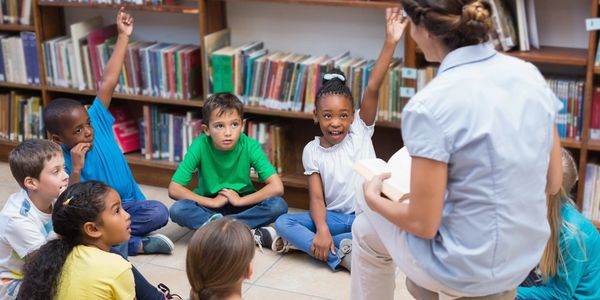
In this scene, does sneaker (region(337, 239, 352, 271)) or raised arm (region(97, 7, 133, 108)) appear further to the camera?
raised arm (region(97, 7, 133, 108))

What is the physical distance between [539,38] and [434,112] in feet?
6.22

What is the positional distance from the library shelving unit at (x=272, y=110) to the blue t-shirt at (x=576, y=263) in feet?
3.33

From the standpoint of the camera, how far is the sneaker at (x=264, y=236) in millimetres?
3223

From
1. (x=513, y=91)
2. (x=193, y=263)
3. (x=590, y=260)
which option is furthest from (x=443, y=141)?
(x=590, y=260)

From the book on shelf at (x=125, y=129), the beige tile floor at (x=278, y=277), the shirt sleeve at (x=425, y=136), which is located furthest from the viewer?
the book on shelf at (x=125, y=129)

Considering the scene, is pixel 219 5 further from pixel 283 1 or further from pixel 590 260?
pixel 590 260

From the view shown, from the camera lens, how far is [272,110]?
362 centimetres

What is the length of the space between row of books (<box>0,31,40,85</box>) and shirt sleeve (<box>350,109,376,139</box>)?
1947 mm

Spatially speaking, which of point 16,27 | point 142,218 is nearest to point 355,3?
point 142,218

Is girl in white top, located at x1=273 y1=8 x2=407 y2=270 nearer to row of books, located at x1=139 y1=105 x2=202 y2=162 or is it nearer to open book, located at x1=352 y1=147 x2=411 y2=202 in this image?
row of books, located at x1=139 y1=105 x2=202 y2=162

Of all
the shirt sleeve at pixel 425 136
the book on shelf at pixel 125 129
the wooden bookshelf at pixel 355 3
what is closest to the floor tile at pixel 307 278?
the wooden bookshelf at pixel 355 3

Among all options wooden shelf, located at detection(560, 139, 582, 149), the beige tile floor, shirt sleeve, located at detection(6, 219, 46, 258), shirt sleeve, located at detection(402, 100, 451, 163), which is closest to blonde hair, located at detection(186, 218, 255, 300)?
shirt sleeve, located at detection(402, 100, 451, 163)

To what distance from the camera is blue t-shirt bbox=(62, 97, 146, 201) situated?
3127mm

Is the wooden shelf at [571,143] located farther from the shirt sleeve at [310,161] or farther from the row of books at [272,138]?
the row of books at [272,138]
